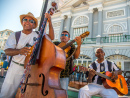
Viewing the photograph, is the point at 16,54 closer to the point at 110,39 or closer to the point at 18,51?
the point at 18,51

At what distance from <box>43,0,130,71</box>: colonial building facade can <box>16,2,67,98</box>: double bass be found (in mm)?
11965

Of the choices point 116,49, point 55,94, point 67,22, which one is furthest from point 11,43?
point 67,22

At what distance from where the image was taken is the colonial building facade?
11766mm

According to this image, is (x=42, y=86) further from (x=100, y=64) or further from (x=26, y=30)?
(x=100, y=64)

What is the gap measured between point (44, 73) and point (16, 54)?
49 centimetres

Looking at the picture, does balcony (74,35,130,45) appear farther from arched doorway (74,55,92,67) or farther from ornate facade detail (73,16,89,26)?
ornate facade detail (73,16,89,26)

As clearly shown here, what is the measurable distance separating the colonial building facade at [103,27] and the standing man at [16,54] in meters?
11.9

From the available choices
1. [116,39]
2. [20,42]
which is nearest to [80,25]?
[116,39]

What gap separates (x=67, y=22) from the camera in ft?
54.8

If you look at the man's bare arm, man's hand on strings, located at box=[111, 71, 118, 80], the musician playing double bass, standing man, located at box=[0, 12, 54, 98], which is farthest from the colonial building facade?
the man's bare arm

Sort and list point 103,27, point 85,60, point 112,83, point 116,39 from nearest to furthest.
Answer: point 112,83
point 116,39
point 85,60
point 103,27

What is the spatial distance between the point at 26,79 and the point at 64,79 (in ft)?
2.77

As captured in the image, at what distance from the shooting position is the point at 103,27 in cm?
1408

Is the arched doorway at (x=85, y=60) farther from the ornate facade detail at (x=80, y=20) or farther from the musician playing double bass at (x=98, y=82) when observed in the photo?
the musician playing double bass at (x=98, y=82)
